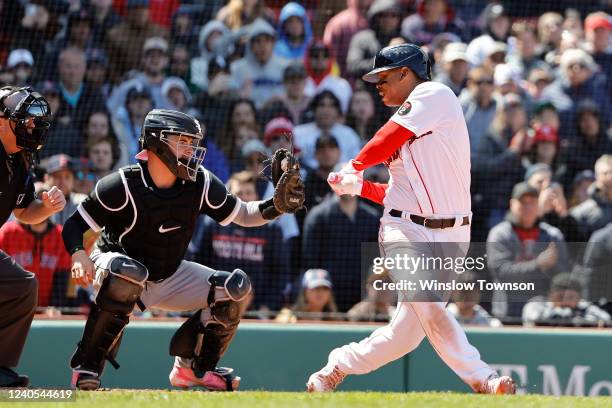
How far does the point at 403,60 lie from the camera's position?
5.71m

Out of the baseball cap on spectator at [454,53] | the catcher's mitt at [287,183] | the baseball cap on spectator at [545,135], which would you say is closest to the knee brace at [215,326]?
the catcher's mitt at [287,183]

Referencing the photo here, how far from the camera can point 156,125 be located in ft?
19.0

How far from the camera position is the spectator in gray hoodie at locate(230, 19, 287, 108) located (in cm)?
1034

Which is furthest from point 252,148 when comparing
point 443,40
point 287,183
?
point 287,183

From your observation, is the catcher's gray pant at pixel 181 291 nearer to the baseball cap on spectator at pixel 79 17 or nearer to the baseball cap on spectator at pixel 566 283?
the baseball cap on spectator at pixel 566 283

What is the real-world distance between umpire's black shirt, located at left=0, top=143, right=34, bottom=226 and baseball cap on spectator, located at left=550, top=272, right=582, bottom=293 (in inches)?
157

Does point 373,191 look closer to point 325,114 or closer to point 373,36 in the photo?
point 325,114

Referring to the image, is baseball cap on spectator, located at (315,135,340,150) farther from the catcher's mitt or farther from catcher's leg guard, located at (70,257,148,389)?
catcher's leg guard, located at (70,257,148,389)

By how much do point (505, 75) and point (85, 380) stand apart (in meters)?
6.05

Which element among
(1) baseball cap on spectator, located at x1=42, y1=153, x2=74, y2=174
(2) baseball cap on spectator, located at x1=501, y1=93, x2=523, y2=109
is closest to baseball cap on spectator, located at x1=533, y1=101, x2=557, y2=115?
(2) baseball cap on spectator, located at x1=501, y1=93, x2=523, y2=109

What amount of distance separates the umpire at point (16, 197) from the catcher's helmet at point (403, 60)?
1.71 meters

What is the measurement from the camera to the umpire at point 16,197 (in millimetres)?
5688

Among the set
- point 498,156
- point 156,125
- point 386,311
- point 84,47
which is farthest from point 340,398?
point 84,47

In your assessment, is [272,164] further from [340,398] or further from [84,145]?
[84,145]
